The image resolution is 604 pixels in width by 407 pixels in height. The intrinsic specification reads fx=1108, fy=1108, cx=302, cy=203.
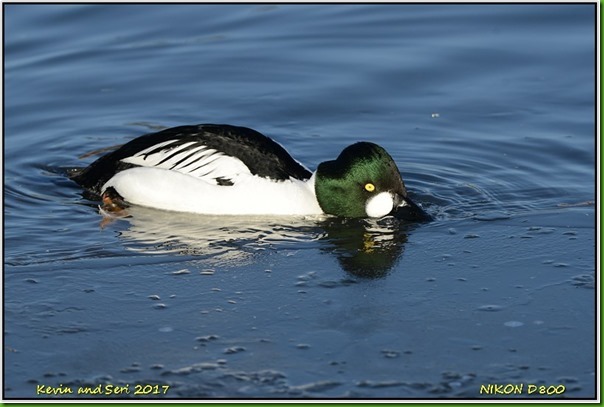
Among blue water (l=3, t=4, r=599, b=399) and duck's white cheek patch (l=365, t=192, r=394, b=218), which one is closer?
blue water (l=3, t=4, r=599, b=399)

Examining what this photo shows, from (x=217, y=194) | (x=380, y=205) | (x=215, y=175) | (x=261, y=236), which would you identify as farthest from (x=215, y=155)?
(x=380, y=205)

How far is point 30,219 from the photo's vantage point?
962 cm

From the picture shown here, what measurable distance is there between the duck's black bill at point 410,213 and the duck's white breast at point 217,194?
74cm

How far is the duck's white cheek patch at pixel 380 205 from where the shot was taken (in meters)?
9.77

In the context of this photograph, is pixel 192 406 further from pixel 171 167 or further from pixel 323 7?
pixel 323 7

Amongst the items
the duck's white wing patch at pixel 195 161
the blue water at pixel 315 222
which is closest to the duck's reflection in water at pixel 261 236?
the blue water at pixel 315 222

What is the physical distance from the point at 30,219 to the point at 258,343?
338 centimetres

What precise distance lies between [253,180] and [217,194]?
34cm

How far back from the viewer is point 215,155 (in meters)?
9.88

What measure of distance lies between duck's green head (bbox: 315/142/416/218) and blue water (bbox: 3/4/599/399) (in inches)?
8.5

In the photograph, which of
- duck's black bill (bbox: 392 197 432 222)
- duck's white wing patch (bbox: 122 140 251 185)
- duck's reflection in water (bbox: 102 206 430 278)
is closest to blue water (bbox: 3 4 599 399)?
duck's reflection in water (bbox: 102 206 430 278)

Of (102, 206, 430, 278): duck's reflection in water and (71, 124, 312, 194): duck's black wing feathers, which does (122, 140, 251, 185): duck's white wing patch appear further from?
(102, 206, 430, 278): duck's reflection in water

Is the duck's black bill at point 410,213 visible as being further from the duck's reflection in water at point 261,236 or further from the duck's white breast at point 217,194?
the duck's white breast at point 217,194

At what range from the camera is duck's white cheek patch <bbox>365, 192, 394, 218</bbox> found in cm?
977
